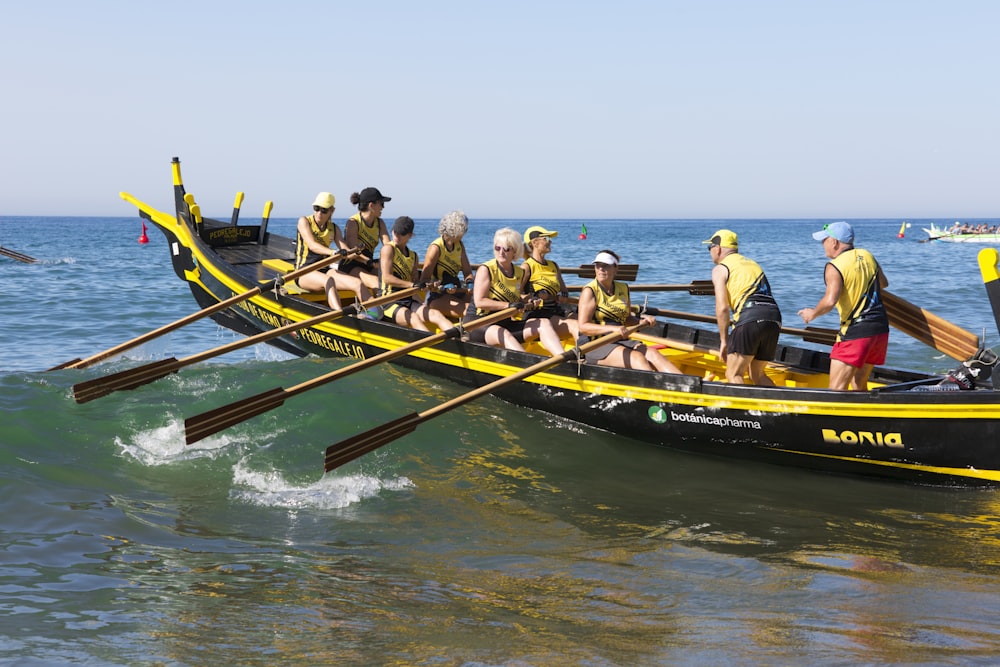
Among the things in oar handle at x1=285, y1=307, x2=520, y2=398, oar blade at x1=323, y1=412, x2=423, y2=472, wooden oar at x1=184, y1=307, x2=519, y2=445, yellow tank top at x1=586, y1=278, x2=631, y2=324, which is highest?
yellow tank top at x1=586, y1=278, x2=631, y2=324

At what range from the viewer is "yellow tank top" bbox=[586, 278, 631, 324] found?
8.89 meters

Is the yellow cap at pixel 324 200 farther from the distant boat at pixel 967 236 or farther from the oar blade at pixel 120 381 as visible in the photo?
the distant boat at pixel 967 236

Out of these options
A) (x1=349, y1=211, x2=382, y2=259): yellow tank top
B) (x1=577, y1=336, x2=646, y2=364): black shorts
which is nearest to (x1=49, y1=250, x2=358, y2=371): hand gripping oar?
(x1=349, y1=211, x2=382, y2=259): yellow tank top

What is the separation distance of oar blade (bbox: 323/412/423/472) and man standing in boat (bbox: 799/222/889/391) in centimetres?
356

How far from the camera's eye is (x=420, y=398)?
1046cm

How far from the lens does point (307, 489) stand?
795cm

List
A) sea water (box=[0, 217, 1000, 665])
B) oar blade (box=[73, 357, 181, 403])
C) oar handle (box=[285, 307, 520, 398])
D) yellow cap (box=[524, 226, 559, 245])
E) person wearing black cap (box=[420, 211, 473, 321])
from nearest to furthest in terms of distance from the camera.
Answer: sea water (box=[0, 217, 1000, 665]) < oar handle (box=[285, 307, 520, 398]) < oar blade (box=[73, 357, 181, 403]) < yellow cap (box=[524, 226, 559, 245]) < person wearing black cap (box=[420, 211, 473, 321])

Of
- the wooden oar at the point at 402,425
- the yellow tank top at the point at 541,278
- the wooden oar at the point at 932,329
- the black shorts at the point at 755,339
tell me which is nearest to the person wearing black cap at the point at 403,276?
the yellow tank top at the point at 541,278

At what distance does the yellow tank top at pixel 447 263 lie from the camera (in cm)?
1045

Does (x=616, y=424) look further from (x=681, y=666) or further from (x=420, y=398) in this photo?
(x=681, y=666)

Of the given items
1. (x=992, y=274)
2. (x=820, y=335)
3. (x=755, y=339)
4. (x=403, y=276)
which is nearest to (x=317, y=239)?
(x=403, y=276)

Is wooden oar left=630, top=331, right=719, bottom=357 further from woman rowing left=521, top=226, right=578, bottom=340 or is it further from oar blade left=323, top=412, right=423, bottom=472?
oar blade left=323, top=412, right=423, bottom=472

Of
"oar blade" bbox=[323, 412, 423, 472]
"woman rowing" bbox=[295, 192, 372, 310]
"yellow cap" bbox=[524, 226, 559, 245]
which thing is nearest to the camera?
"oar blade" bbox=[323, 412, 423, 472]

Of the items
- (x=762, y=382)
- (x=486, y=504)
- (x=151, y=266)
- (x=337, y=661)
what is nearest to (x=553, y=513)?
Result: (x=486, y=504)
